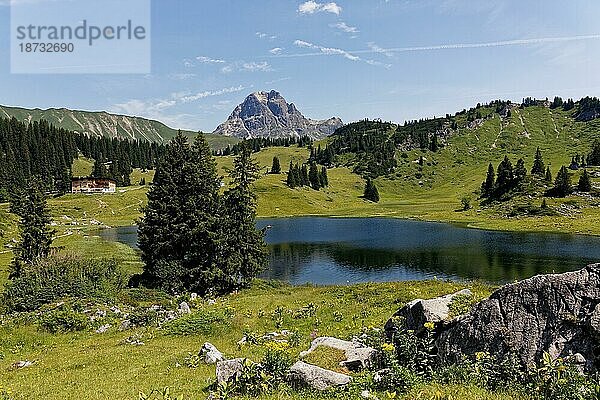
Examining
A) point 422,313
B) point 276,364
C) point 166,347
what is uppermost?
point 422,313

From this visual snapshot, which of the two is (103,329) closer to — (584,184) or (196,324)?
(196,324)

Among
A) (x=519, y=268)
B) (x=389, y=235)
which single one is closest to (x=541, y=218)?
(x=389, y=235)

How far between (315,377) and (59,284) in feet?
Result: 106

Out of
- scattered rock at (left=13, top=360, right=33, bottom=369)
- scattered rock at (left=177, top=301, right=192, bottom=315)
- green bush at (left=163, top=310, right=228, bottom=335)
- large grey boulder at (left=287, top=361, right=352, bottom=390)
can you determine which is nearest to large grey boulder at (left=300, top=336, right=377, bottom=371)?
large grey boulder at (left=287, top=361, right=352, bottom=390)

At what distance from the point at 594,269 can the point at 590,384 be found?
3.73m

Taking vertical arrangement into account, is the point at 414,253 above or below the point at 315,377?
below

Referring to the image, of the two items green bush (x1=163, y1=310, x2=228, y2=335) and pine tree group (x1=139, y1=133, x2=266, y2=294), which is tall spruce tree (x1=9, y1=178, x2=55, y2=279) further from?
green bush (x1=163, y1=310, x2=228, y2=335)

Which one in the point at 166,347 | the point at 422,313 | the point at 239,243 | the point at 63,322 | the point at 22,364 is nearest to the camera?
the point at 422,313

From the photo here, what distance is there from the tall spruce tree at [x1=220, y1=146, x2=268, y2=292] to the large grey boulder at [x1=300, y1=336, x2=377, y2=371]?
29.0 m

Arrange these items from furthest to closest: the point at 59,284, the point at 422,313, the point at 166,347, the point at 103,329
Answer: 1. the point at 59,284
2. the point at 103,329
3. the point at 166,347
4. the point at 422,313

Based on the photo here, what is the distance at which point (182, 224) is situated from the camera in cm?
4319

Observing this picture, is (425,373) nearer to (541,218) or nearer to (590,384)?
(590,384)

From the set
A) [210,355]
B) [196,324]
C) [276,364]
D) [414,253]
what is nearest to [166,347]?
[196,324]

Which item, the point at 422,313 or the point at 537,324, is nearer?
the point at 537,324
